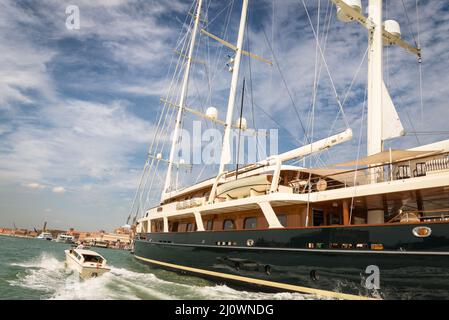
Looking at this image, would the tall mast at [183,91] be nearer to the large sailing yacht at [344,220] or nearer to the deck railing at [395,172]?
the large sailing yacht at [344,220]

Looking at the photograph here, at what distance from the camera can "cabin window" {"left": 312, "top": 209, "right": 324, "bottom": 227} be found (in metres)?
12.1

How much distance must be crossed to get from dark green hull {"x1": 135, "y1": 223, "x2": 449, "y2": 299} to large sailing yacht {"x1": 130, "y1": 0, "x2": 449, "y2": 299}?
3 centimetres

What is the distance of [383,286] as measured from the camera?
8.91m

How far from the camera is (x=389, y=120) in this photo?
Answer: 1322 centimetres

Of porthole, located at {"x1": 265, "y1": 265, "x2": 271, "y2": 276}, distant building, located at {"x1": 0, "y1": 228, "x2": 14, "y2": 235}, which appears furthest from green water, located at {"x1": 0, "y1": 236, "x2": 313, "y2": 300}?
distant building, located at {"x1": 0, "y1": 228, "x2": 14, "y2": 235}

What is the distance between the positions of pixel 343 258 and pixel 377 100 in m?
6.67

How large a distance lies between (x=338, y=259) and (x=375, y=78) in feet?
24.9

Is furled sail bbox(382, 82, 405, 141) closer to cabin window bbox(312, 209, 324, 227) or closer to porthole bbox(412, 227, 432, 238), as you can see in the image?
cabin window bbox(312, 209, 324, 227)

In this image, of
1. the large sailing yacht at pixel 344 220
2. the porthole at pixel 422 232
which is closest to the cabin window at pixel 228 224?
the large sailing yacht at pixel 344 220

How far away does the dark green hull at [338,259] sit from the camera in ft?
27.0

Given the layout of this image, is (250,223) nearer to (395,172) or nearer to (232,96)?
(395,172)

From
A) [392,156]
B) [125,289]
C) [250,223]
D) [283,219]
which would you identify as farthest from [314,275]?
[125,289]

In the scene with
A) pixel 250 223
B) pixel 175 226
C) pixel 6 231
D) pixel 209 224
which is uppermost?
pixel 250 223

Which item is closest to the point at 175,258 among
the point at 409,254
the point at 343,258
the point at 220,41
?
the point at 343,258
